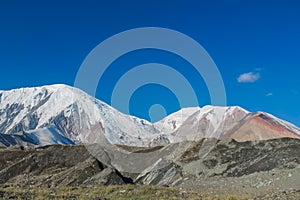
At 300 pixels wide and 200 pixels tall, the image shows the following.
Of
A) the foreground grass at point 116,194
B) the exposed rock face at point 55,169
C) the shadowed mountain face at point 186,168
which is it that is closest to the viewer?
the foreground grass at point 116,194

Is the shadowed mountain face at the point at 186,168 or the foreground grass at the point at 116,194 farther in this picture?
the shadowed mountain face at the point at 186,168

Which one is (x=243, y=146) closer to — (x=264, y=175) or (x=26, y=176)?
(x=264, y=175)

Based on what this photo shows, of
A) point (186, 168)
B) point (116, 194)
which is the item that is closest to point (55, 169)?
point (186, 168)

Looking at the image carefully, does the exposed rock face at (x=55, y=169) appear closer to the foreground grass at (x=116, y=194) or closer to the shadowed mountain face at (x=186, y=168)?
the shadowed mountain face at (x=186, y=168)

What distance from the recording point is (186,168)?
53000 millimetres

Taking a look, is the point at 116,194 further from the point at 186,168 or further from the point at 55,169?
the point at 55,169

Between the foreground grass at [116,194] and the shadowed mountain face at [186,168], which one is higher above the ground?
the shadowed mountain face at [186,168]

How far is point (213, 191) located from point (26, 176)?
3025 cm

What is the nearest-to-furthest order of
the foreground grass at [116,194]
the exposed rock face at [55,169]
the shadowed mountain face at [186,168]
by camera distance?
the foreground grass at [116,194] < the shadowed mountain face at [186,168] < the exposed rock face at [55,169]

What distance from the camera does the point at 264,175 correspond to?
1588 inches

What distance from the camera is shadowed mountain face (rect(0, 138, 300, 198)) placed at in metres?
39.9

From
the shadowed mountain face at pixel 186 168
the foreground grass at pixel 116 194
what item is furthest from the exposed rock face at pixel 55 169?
the foreground grass at pixel 116 194

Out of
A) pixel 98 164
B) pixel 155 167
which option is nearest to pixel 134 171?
pixel 155 167

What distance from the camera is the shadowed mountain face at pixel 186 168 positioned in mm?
39906
